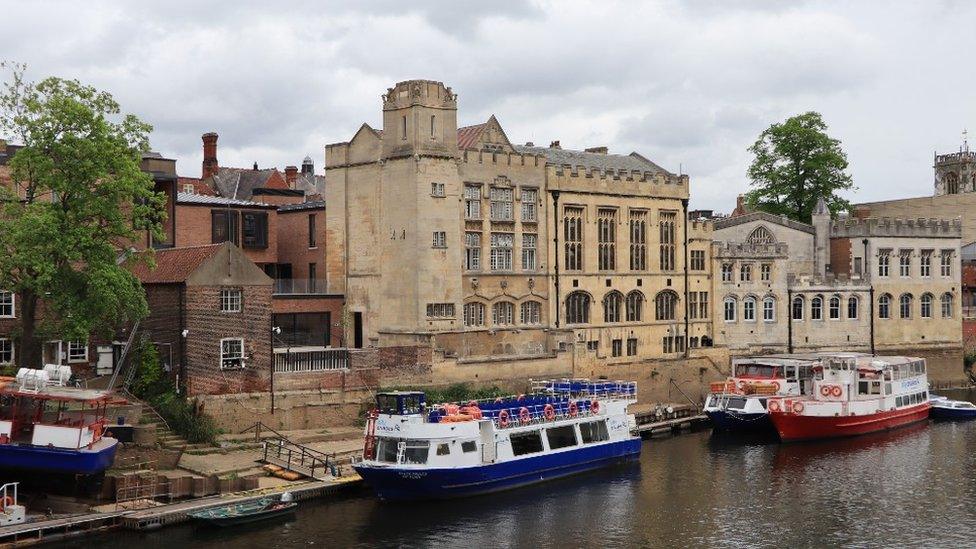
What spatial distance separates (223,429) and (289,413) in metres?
3.76

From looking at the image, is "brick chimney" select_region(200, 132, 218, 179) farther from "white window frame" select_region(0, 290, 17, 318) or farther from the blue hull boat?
the blue hull boat

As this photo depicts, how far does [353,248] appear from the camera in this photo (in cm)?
6900

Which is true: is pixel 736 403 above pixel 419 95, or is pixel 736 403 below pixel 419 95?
below

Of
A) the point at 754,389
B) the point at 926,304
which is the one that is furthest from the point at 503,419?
the point at 926,304

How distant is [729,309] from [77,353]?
149 ft

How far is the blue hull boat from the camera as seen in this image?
48.1m

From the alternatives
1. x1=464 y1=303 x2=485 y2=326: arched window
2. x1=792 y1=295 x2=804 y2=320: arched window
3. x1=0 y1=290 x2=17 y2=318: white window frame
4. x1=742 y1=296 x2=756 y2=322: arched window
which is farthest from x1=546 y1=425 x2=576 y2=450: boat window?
x1=792 y1=295 x2=804 y2=320: arched window

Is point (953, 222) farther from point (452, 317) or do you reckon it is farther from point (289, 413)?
point (289, 413)

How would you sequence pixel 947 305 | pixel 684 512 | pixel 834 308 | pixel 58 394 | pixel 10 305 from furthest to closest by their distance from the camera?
1. pixel 947 305
2. pixel 834 308
3. pixel 10 305
4. pixel 684 512
5. pixel 58 394

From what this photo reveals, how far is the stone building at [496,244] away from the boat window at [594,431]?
31.3 ft

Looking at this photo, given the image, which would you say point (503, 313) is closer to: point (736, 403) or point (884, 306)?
point (736, 403)

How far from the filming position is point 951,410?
253ft

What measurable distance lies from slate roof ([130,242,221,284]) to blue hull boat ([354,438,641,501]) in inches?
541

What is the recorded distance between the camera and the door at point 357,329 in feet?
225
